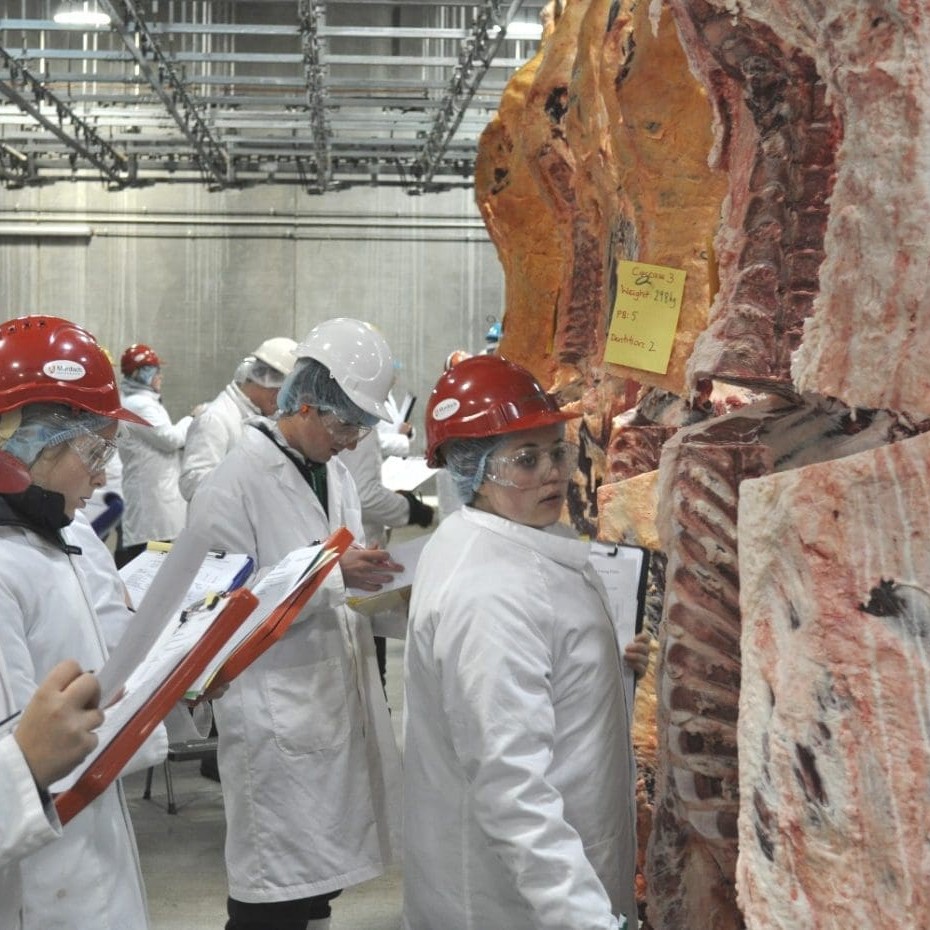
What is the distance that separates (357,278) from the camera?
1527 centimetres

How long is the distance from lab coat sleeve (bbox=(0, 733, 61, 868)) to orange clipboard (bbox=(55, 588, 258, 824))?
0.12 metres

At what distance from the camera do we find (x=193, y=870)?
5043 mm

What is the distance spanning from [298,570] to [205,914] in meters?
2.42

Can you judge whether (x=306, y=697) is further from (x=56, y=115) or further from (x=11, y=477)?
(x=56, y=115)

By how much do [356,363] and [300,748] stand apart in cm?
101

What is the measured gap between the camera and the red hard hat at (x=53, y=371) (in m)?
2.33

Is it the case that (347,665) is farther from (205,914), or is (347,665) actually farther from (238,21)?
(238,21)

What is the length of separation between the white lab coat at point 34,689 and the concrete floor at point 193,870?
95.3 inches

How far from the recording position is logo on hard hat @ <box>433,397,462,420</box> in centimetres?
254

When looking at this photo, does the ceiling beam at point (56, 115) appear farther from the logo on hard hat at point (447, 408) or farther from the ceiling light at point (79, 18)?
the logo on hard hat at point (447, 408)

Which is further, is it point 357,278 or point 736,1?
point 357,278

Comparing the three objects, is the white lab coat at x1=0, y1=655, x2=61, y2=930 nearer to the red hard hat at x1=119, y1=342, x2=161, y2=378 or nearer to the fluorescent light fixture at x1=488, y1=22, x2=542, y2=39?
the red hard hat at x1=119, y1=342, x2=161, y2=378

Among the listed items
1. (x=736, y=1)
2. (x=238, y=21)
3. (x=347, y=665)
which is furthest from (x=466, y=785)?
(x=238, y=21)

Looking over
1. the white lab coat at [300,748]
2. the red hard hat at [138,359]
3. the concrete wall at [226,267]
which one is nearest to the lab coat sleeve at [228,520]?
the white lab coat at [300,748]
